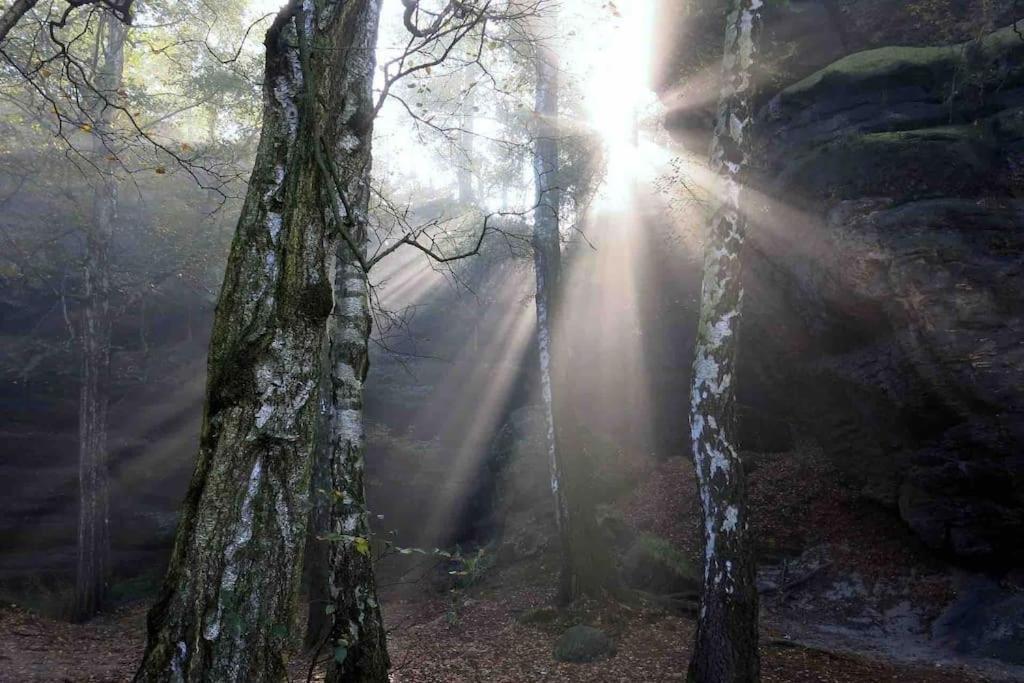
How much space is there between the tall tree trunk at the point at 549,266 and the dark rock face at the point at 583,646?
5.43 ft

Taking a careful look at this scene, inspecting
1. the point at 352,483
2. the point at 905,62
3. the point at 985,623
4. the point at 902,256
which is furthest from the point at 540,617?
the point at 905,62

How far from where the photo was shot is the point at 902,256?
426 inches

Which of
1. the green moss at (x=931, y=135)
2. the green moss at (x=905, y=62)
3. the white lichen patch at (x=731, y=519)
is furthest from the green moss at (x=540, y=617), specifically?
the green moss at (x=905, y=62)

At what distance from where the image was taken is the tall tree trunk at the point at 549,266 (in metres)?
11.3

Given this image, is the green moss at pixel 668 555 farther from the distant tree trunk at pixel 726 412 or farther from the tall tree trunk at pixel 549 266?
the distant tree trunk at pixel 726 412

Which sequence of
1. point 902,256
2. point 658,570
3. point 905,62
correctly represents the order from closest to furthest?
point 902,256
point 658,570
point 905,62

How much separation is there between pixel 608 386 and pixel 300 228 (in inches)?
700

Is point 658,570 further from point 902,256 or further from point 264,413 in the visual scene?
point 264,413

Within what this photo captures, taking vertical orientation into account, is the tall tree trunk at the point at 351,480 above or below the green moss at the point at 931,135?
below

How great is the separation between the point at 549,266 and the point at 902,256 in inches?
231

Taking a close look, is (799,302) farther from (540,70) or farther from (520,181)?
(520,181)

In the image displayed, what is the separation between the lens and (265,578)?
118 inches

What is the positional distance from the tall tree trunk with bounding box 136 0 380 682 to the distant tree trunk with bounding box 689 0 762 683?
16.8ft

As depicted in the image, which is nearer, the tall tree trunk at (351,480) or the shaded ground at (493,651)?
the tall tree trunk at (351,480)
